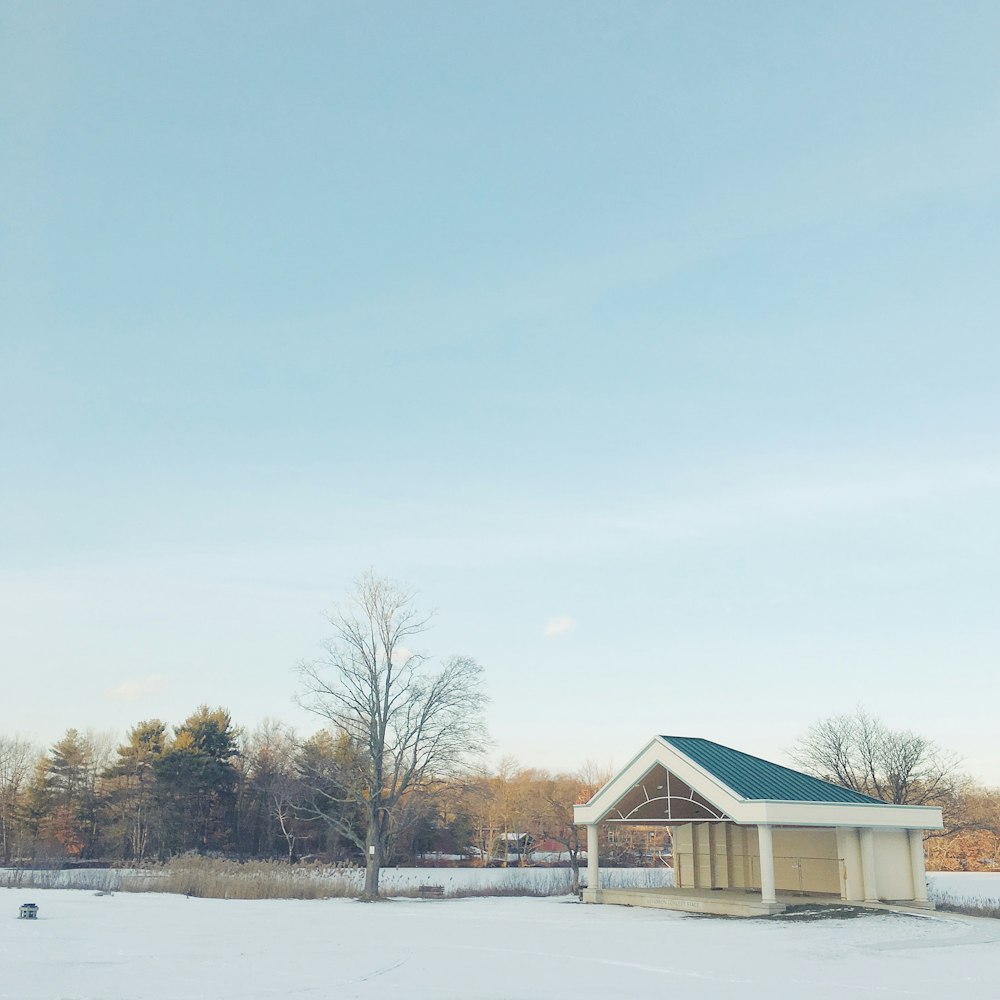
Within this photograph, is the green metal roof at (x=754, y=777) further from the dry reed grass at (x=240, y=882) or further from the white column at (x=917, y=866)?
the dry reed grass at (x=240, y=882)

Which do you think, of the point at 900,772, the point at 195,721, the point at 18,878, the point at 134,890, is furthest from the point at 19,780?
the point at 900,772

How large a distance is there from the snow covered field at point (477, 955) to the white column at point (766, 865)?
1.73 m

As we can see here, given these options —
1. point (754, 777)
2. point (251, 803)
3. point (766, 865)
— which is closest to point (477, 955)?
point (766, 865)

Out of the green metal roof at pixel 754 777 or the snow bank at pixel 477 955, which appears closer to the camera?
the snow bank at pixel 477 955

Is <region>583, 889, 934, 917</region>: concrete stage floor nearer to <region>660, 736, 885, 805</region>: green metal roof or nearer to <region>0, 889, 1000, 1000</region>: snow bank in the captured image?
<region>0, 889, 1000, 1000</region>: snow bank

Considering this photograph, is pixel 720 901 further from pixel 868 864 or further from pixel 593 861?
pixel 593 861

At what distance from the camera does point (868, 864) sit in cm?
3319

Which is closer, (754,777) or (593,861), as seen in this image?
(754,777)

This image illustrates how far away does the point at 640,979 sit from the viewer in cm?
1778

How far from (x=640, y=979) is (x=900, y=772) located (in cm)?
5972

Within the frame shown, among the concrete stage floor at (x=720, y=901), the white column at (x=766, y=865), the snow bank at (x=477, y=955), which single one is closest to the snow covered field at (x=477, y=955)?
the snow bank at (x=477, y=955)

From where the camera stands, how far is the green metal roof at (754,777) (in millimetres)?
33094

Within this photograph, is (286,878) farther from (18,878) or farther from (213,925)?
(213,925)

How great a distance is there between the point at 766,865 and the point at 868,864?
4163 mm
